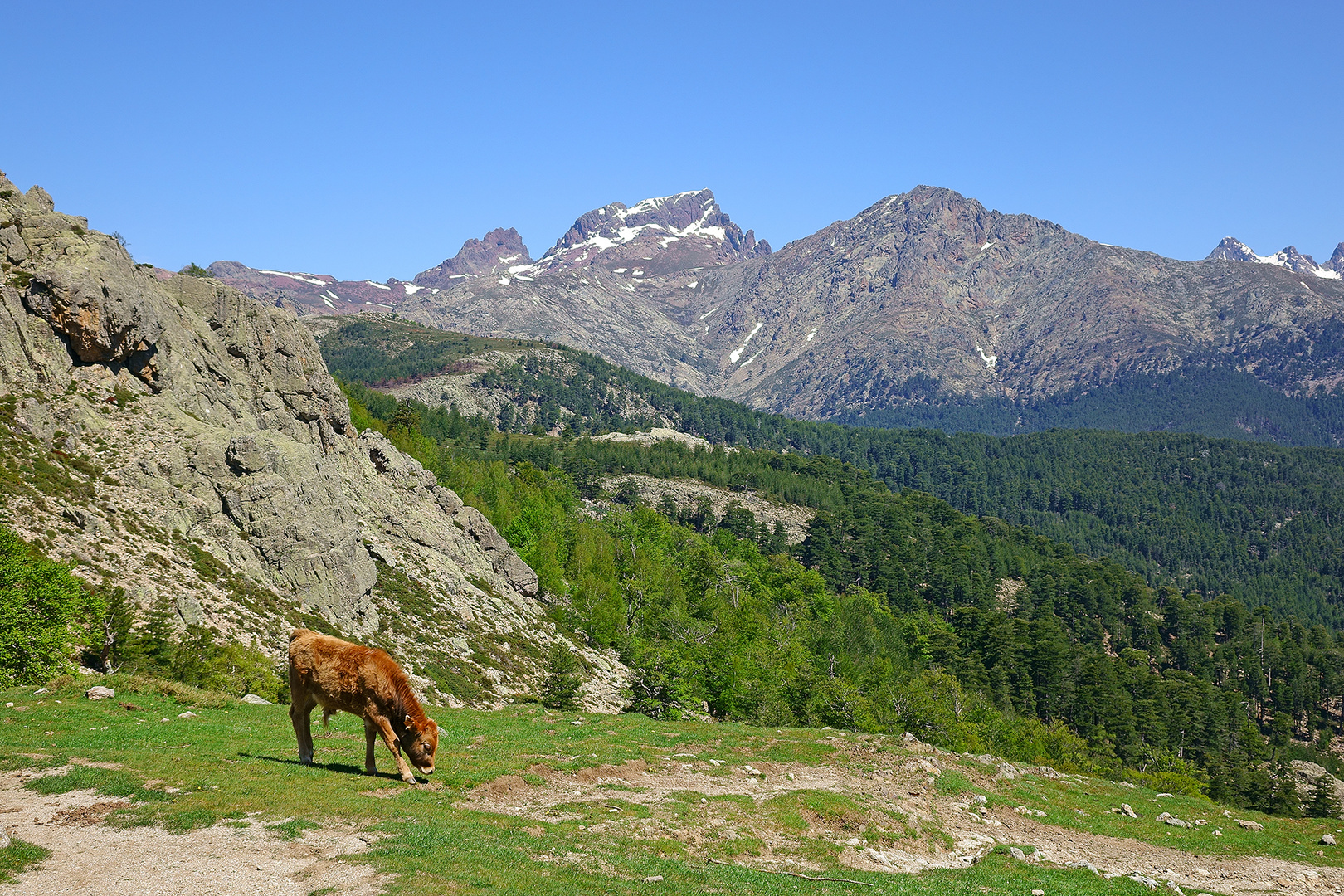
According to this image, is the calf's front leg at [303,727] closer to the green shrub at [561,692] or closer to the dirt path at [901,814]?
the dirt path at [901,814]

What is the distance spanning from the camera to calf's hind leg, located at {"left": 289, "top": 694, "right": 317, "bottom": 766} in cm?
2322

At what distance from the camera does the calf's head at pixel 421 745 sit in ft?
76.0

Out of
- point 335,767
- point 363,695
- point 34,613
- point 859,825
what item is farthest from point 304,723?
point 34,613

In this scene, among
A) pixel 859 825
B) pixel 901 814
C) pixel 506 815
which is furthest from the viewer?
pixel 901 814

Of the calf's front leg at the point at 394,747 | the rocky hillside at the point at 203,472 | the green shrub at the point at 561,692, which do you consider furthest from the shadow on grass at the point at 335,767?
the green shrub at the point at 561,692

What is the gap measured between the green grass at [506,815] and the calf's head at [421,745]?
2.09ft

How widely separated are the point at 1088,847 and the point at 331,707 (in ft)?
94.0

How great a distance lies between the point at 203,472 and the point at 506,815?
49.1 metres

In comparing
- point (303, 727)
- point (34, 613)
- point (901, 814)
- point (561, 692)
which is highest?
point (34, 613)

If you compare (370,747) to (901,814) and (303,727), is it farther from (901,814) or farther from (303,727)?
(901,814)

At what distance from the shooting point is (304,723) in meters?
23.5

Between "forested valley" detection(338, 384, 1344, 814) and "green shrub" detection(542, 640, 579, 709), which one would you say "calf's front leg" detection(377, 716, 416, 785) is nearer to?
"green shrub" detection(542, 640, 579, 709)

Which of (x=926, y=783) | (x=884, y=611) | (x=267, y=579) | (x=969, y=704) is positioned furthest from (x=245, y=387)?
(x=884, y=611)

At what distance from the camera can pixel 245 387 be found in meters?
75.0
